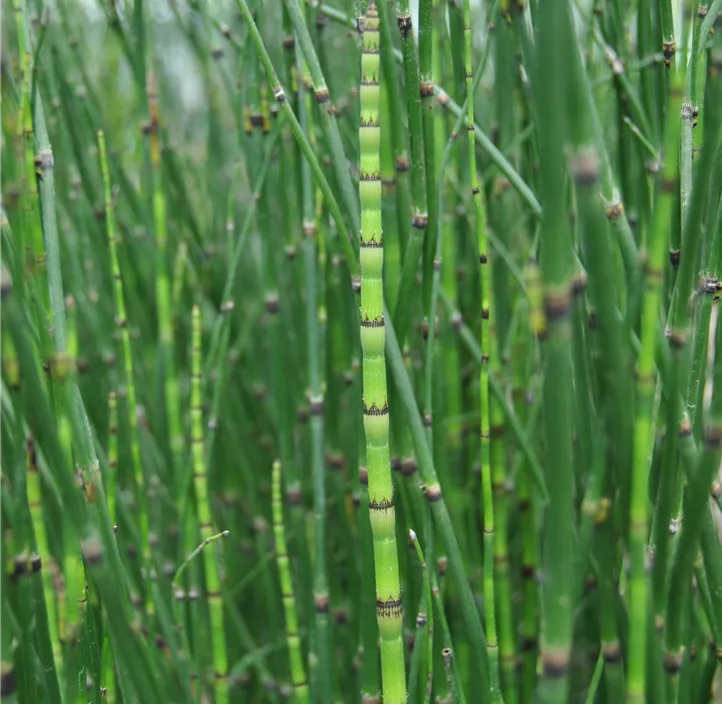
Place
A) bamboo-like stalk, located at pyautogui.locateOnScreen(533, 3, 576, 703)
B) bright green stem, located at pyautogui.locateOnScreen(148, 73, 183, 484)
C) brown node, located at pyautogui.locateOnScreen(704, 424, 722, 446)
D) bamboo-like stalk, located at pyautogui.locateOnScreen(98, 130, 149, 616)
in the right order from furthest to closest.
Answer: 1. bright green stem, located at pyautogui.locateOnScreen(148, 73, 183, 484)
2. bamboo-like stalk, located at pyautogui.locateOnScreen(98, 130, 149, 616)
3. brown node, located at pyautogui.locateOnScreen(704, 424, 722, 446)
4. bamboo-like stalk, located at pyautogui.locateOnScreen(533, 3, 576, 703)

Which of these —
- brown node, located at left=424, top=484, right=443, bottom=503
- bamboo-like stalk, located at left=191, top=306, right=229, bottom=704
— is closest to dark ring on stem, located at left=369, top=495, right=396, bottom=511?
brown node, located at left=424, top=484, right=443, bottom=503

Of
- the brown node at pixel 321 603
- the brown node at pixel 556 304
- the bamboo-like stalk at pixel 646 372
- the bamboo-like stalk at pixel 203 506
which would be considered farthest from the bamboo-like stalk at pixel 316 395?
the brown node at pixel 556 304

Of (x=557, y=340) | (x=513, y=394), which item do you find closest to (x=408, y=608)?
(x=513, y=394)

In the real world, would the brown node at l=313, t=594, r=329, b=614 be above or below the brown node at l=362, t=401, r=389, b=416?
below

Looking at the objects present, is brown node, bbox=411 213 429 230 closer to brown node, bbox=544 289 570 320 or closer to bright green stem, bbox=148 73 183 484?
brown node, bbox=544 289 570 320

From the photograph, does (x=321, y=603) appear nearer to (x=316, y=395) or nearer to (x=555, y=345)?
(x=316, y=395)

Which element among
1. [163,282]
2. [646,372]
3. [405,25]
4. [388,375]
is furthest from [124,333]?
[646,372]

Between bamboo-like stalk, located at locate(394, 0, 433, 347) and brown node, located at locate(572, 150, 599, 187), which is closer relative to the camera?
brown node, located at locate(572, 150, 599, 187)

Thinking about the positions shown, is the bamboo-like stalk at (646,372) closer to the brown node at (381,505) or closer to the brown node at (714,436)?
the brown node at (714,436)

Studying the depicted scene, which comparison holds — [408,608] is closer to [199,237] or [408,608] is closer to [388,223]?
[388,223]
